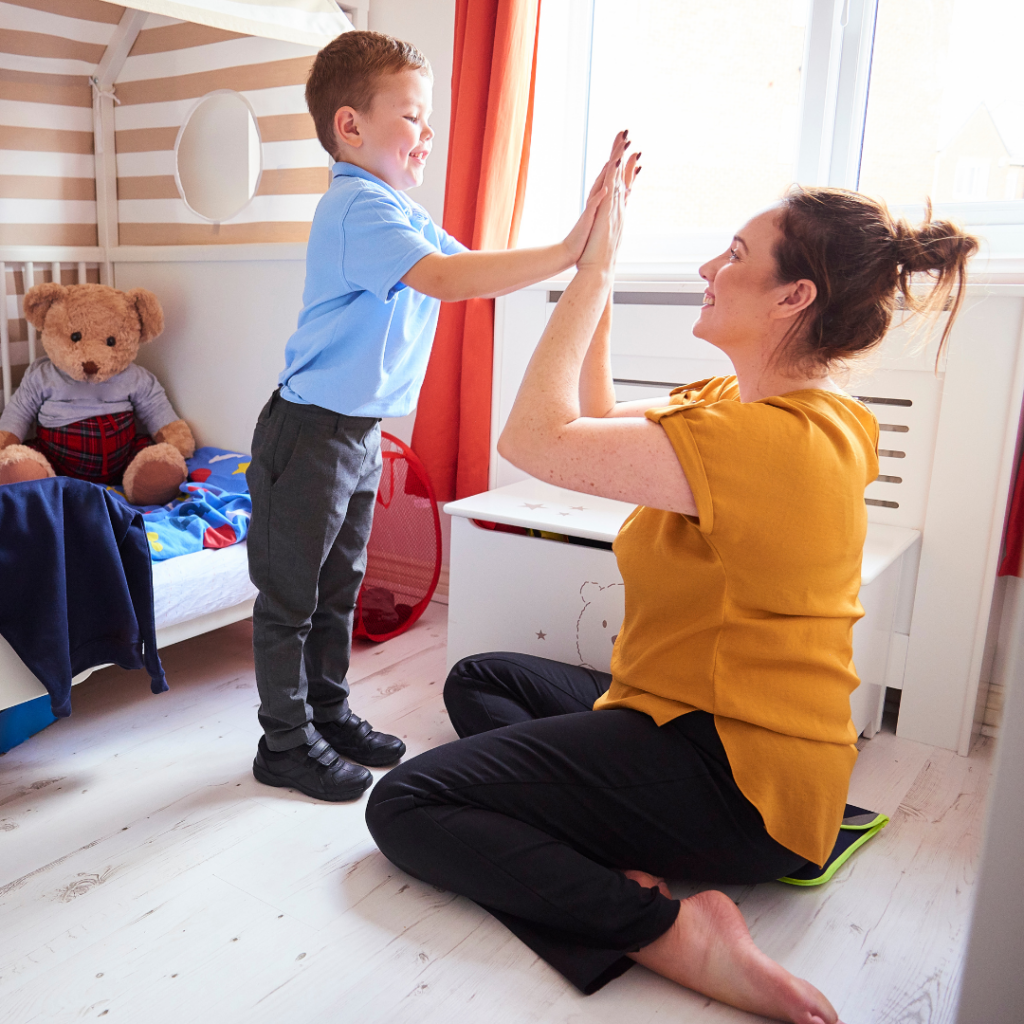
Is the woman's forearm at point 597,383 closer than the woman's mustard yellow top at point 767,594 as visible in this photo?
No

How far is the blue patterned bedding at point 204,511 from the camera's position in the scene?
178 centimetres

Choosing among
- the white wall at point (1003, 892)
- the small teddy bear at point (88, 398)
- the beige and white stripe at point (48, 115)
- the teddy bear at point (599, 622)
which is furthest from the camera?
the beige and white stripe at point (48, 115)

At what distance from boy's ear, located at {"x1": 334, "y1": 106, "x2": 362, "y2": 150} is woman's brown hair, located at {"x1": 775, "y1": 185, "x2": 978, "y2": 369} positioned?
625 millimetres

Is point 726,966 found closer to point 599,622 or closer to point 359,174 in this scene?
point 599,622

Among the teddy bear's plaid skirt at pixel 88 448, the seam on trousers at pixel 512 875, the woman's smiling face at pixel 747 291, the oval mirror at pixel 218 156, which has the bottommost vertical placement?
the seam on trousers at pixel 512 875

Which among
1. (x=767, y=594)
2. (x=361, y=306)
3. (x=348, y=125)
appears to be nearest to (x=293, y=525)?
(x=361, y=306)

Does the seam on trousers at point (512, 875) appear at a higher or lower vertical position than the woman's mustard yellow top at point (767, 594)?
lower

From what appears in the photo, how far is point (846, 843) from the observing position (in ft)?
4.24

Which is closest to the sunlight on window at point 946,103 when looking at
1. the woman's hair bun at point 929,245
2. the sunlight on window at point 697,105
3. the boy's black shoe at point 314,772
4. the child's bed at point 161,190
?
the sunlight on window at point 697,105

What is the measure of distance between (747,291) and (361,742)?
0.94 m

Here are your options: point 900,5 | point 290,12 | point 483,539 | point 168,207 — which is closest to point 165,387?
point 168,207

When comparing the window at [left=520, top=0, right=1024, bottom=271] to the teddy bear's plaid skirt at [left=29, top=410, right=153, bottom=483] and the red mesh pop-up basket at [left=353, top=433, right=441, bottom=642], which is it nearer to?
the red mesh pop-up basket at [left=353, top=433, right=441, bottom=642]

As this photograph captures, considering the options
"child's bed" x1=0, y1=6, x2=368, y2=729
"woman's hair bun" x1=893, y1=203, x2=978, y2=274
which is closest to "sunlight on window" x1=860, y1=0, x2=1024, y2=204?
"woman's hair bun" x1=893, y1=203, x2=978, y2=274

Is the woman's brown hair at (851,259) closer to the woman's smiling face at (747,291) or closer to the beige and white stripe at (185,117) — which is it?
the woman's smiling face at (747,291)
